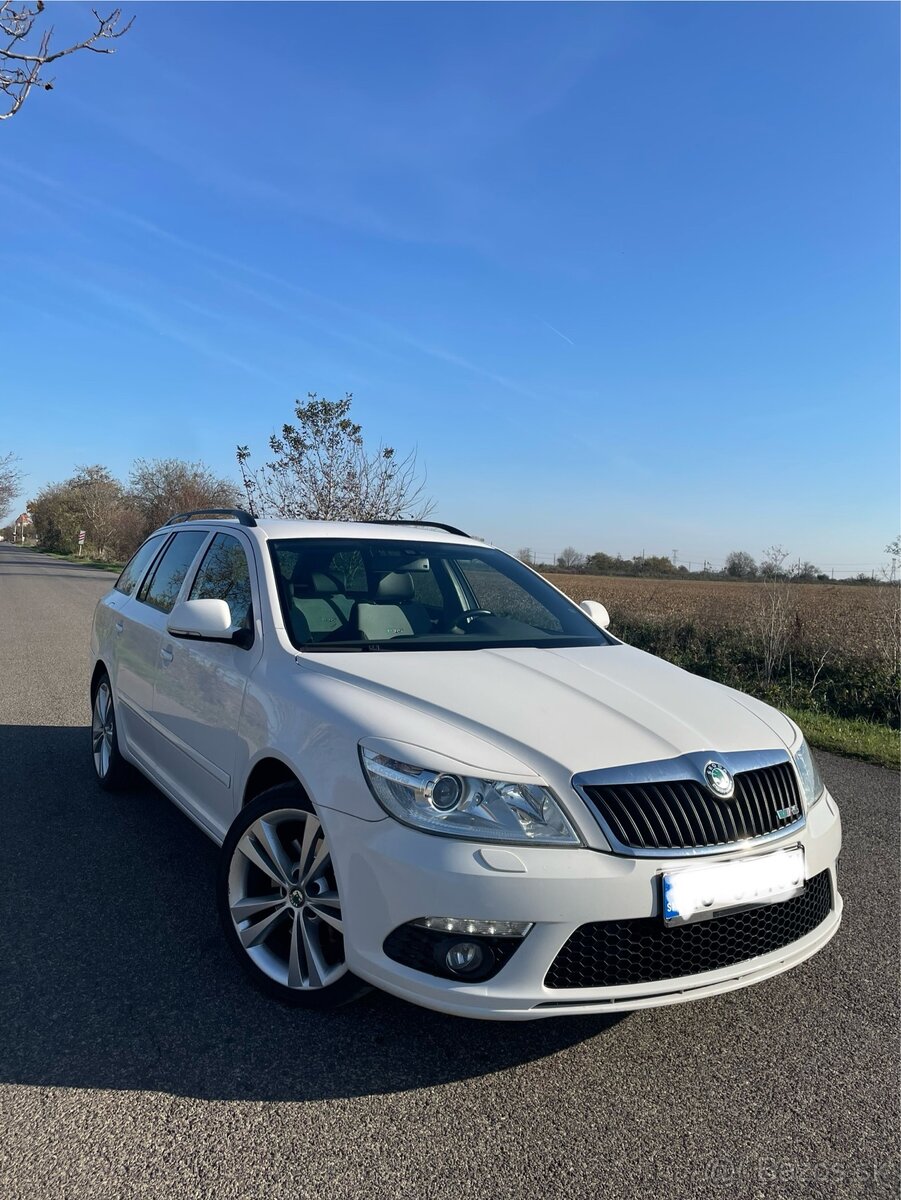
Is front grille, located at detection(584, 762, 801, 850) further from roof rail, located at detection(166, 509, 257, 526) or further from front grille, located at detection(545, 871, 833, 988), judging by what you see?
roof rail, located at detection(166, 509, 257, 526)

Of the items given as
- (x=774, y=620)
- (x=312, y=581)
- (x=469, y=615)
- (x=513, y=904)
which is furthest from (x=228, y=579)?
(x=774, y=620)

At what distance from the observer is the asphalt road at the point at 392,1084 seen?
2.15 metres

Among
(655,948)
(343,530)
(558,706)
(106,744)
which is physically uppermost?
(343,530)

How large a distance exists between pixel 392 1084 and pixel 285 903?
67 centimetres

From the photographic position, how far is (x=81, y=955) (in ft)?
10.4

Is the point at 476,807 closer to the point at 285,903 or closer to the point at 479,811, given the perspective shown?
the point at 479,811

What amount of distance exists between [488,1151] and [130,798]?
3.57m

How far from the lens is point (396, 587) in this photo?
4023mm

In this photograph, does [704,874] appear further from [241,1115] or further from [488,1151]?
[241,1115]

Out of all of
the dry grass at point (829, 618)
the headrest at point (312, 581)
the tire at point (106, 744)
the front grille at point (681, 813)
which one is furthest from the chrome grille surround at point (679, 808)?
the dry grass at point (829, 618)

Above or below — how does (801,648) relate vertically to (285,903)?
above

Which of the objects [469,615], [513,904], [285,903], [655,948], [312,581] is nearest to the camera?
[513,904]

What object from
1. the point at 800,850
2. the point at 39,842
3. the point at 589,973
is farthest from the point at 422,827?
the point at 39,842

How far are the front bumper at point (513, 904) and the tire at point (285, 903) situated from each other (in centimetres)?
27
